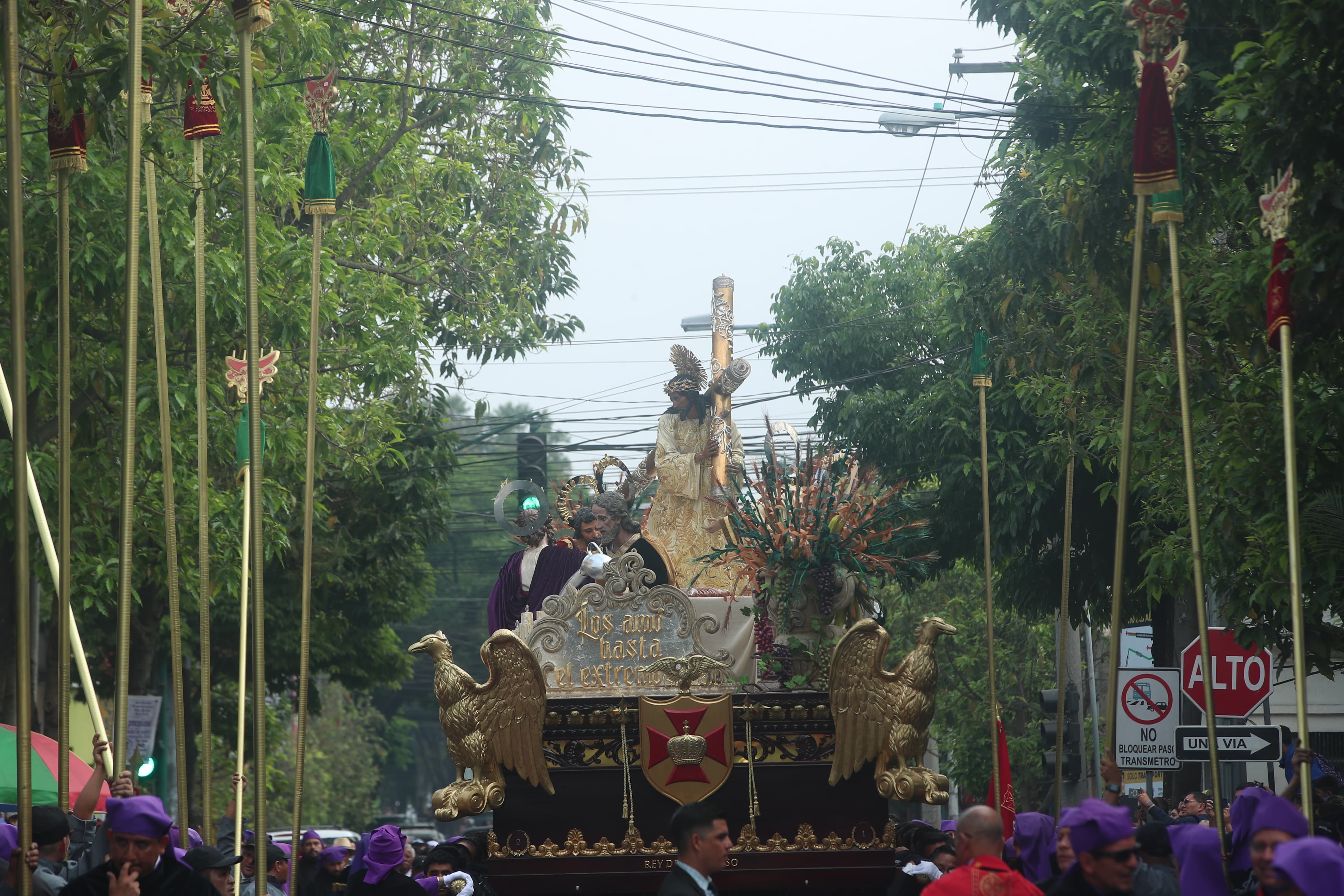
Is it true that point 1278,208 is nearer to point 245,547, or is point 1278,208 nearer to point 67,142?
point 245,547

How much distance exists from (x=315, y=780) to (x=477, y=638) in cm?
1302

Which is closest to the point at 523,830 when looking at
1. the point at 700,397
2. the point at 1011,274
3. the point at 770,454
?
the point at 770,454

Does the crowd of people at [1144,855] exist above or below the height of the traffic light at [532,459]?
below

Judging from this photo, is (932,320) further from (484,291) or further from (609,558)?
(609,558)

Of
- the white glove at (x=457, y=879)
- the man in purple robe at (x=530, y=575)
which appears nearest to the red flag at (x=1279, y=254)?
the man in purple robe at (x=530, y=575)

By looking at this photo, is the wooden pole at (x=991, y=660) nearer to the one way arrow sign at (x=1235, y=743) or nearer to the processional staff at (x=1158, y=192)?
the one way arrow sign at (x=1235, y=743)

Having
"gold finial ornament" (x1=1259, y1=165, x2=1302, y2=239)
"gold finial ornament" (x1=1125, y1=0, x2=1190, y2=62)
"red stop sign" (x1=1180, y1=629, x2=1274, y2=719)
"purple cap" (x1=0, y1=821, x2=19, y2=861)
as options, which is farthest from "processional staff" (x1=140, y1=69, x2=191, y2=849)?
"red stop sign" (x1=1180, y1=629, x2=1274, y2=719)

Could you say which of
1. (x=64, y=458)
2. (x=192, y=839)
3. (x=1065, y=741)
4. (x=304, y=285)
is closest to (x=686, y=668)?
(x=192, y=839)

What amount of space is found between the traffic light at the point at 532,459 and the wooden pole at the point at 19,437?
13573mm

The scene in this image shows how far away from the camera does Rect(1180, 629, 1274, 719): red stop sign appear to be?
12.2m

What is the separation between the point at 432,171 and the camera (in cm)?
2222

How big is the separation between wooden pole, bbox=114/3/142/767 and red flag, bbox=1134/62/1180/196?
4.57m

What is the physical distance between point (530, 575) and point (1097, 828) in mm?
7958

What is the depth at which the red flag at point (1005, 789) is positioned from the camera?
1112 cm
